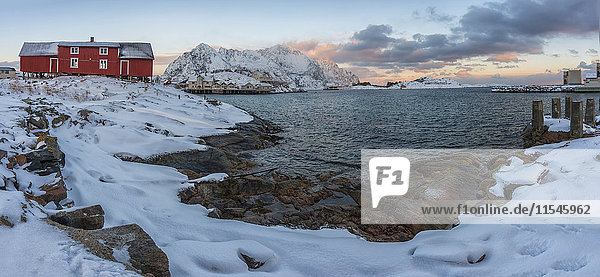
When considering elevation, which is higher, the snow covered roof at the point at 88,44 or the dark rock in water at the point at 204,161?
the snow covered roof at the point at 88,44

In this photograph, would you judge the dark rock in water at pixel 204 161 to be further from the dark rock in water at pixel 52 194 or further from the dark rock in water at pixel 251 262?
the dark rock in water at pixel 251 262

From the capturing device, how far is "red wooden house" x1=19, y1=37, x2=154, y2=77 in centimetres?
4356

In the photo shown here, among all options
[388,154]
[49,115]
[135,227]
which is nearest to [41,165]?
[135,227]

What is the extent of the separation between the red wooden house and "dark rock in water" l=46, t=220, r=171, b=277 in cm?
4455

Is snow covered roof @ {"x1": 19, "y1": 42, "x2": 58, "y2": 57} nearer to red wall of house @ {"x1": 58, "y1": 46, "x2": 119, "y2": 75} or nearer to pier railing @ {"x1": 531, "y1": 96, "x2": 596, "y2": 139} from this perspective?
red wall of house @ {"x1": 58, "y1": 46, "x2": 119, "y2": 75}

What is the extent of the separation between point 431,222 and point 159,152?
956 centimetres

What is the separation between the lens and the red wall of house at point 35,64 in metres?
44.3

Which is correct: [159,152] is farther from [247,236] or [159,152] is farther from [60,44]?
[60,44]

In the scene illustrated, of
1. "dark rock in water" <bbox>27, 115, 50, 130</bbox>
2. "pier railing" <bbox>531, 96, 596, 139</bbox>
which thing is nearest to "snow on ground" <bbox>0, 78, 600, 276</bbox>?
"dark rock in water" <bbox>27, 115, 50, 130</bbox>

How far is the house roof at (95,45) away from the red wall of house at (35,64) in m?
0.55

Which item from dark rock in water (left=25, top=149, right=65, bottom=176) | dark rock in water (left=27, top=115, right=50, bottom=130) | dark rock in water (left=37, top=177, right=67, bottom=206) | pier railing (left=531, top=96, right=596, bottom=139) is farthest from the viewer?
pier railing (left=531, top=96, right=596, bottom=139)

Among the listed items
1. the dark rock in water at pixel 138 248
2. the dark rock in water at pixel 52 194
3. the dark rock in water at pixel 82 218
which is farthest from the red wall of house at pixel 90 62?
the dark rock in water at pixel 138 248

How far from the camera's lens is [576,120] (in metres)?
18.4

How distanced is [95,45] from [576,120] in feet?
161
